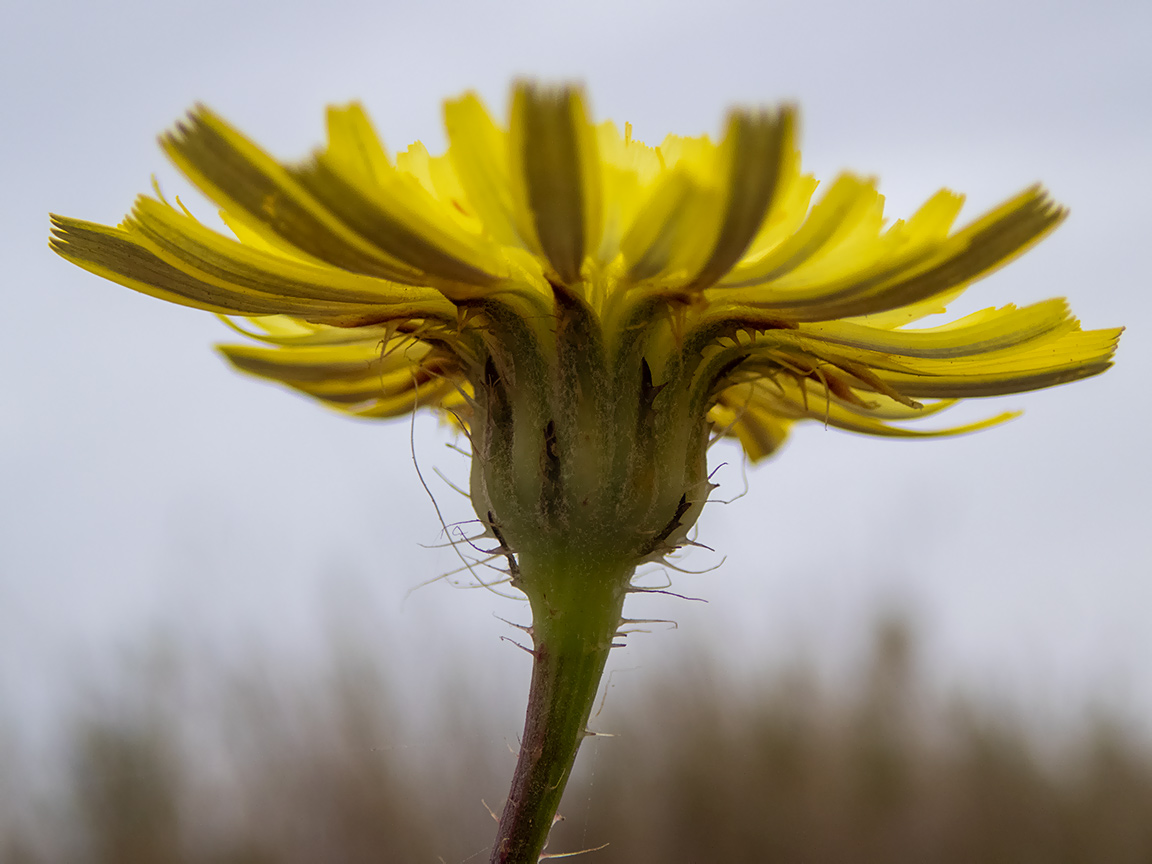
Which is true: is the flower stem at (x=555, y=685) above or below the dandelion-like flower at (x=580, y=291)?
below

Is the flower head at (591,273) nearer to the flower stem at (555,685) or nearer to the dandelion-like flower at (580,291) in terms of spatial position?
the dandelion-like flower at (580,291)

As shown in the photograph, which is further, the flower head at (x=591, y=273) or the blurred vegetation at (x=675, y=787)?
the blurred vegetation at (x=675, y=787)

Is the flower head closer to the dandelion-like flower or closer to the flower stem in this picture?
the dandelion-like flower

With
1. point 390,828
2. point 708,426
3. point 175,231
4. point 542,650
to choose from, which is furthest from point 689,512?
point 390,828

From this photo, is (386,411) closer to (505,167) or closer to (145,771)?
(505,167)

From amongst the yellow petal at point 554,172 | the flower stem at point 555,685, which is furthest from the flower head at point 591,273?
the flower stem at point 555,685

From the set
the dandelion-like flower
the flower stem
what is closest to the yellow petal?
the dandelion-like flower

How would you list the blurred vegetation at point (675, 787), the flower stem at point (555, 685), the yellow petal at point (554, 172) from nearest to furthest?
the yellow petal at point (554, 172) < the flower stem at point (555, 685) < the blurred vegetation at point (675, 787)

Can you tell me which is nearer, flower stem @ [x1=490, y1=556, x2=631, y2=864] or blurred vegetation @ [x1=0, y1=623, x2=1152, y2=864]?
flower stem @ [x1=490, y1=556, x2=631, y2=864]
